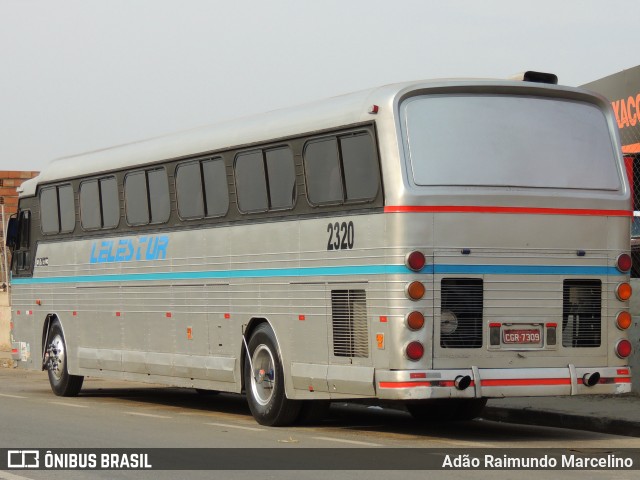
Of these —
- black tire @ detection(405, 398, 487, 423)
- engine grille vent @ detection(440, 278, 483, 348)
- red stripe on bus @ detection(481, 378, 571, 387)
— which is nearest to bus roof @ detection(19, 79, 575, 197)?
engine grille vent @ detection(440, 278, 483, 348)

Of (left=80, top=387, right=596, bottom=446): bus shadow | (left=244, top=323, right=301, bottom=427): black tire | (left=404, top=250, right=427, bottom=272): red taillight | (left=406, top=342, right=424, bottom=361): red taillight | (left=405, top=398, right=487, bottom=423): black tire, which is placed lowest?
(left=80, top=387, right=596, bottom=446): bus shadow

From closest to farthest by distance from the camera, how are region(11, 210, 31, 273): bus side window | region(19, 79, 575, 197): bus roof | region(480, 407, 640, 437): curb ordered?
region(19, 79, 575, 197): bus roof
region(480, 407, 640, 437): curb
region(11, 210, 31, 273): bus side window

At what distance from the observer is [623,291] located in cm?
1438

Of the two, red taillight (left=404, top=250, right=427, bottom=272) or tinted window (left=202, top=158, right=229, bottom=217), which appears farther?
tinted window (left=202, top=158, right=229, bottom=217)

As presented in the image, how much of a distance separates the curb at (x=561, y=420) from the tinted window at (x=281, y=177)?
3.67 m

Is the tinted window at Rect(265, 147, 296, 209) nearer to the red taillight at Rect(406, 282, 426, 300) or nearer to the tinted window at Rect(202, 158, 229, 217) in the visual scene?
the tinted window at Rect(202, 158, 229, 217)

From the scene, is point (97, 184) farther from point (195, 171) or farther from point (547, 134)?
point (547, 134)

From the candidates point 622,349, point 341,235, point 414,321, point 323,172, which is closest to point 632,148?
point 622,349

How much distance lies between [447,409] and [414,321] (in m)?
3.07

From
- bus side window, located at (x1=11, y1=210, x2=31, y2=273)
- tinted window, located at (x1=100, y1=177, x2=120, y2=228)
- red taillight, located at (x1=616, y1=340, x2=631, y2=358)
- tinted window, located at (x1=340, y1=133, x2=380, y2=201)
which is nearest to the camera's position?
tinted window, located at (x1=340, y1=133, x2=380, y2=201)

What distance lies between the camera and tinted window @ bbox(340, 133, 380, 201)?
542 inches

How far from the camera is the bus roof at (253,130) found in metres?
13.9

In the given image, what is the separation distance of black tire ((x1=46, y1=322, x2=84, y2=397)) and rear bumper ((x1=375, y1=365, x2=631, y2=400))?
8.57 metres
